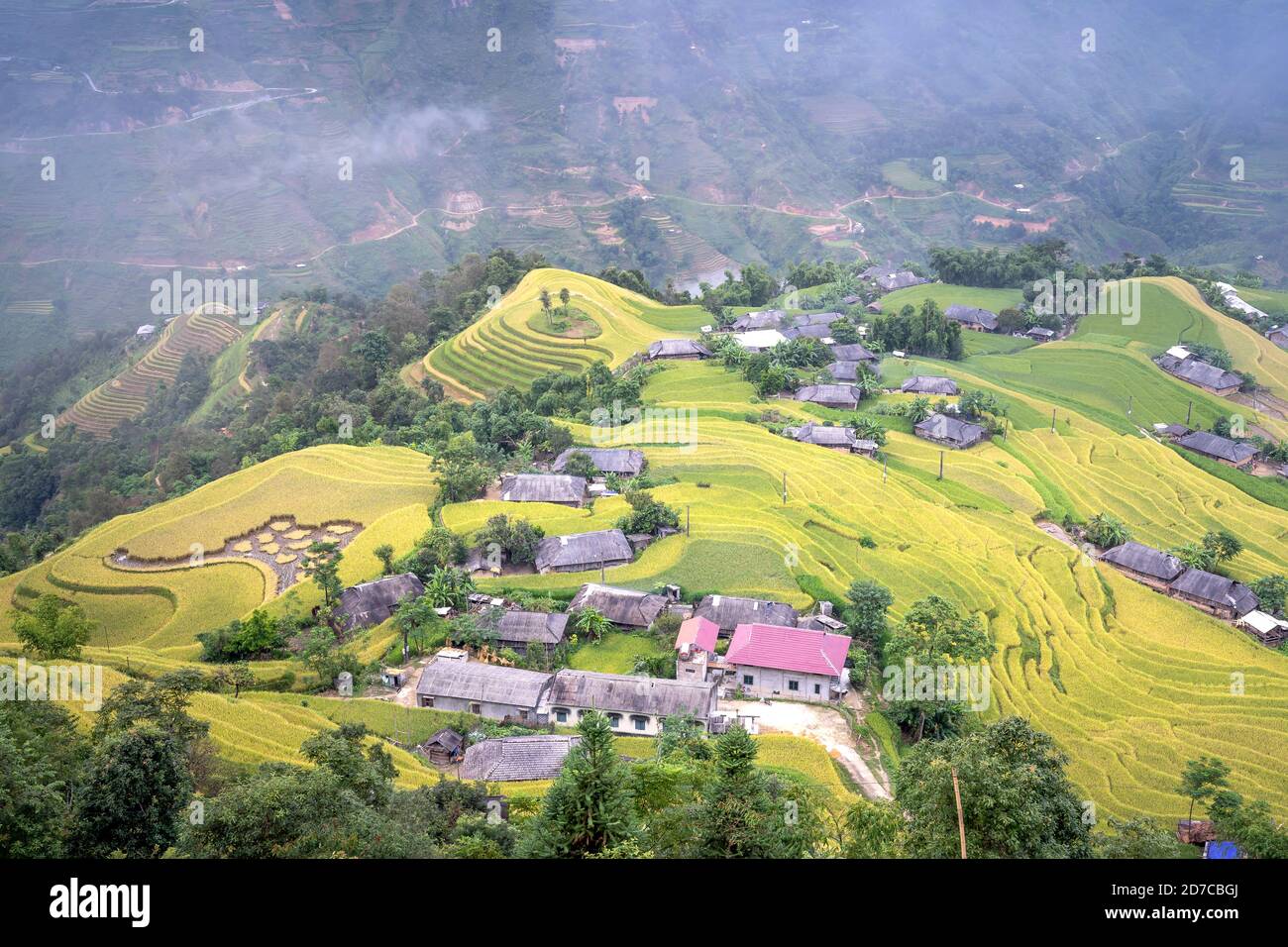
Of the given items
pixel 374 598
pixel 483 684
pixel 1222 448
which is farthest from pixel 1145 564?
pixel 374 598

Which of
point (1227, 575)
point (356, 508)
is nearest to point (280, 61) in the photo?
point (356, 508)

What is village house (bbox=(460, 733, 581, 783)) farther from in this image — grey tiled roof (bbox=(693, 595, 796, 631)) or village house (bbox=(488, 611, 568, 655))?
grey tiled roof (bbox=(693, 595, 796, 631))

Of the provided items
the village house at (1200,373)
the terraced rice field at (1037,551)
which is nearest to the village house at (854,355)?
the terraced rice field at (1037,551)

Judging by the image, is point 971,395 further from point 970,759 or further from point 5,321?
point 5,321

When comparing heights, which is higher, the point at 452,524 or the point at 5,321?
the point at 5,321

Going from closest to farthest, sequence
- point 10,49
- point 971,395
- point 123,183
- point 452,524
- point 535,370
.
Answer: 1. point 452,524
2. point 971,395
3. point 535,370
4. point 123,183
5. point 10,49

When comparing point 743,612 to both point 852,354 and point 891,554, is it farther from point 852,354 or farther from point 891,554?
point 852,354

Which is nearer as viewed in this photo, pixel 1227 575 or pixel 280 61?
pixel 1227 575
